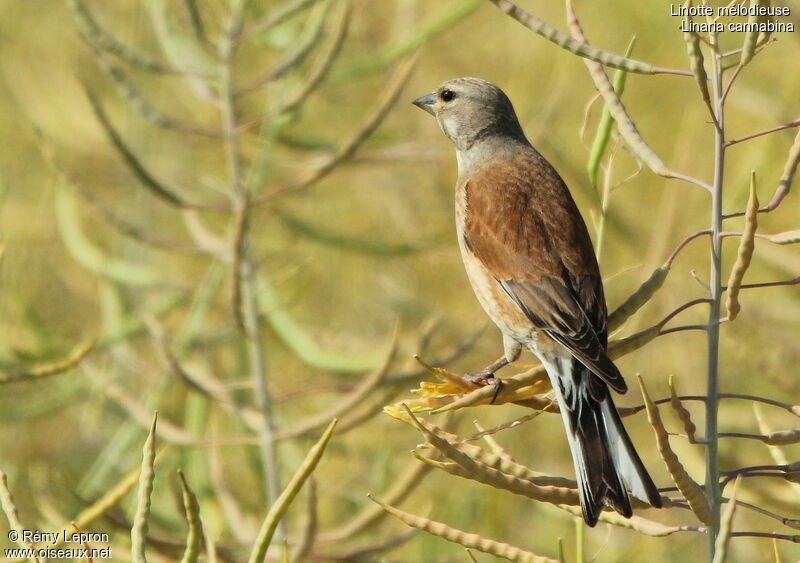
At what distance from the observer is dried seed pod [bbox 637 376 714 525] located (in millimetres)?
1636

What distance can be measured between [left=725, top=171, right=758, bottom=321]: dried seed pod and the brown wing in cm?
94

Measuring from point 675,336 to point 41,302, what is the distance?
4.42 metres

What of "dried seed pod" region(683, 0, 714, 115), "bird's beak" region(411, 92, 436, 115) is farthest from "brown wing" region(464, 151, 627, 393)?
"dried seed pod" region(683, 0, 714, 115)

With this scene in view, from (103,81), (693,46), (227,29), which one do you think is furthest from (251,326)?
(103,81)

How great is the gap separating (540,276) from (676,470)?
1.62m

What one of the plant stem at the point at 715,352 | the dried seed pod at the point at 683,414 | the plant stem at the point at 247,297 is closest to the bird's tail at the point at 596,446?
the plant stem at the point at 715,352

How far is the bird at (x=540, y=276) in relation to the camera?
235cm

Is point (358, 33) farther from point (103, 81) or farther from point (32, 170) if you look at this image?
point (32, 170)

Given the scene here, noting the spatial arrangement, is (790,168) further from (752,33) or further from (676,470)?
(676,470)

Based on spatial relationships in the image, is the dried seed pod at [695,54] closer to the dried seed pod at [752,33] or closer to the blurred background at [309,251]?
the dried seed pod at [752,33]

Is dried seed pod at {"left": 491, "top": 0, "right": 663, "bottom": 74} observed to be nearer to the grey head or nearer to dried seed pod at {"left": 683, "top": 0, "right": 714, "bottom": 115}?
dried seed pod at {"left": 683, "top": 0, "right": 714, "bottom": 115}

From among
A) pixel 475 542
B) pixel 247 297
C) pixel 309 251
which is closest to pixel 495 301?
pixel 247 297

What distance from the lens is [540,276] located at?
10.8 ft

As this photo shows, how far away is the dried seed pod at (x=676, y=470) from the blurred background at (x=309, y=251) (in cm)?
45
